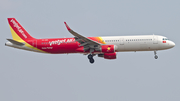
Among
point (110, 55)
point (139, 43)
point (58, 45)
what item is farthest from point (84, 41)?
point (139, 43)

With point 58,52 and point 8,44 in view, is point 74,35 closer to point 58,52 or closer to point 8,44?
point 58,52

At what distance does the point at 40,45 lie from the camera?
201 feet

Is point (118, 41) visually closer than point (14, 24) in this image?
Yes

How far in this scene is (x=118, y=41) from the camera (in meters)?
59.0

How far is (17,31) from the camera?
63688 mm

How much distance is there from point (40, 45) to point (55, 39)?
2921 mm

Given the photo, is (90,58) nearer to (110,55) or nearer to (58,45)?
(110,55)

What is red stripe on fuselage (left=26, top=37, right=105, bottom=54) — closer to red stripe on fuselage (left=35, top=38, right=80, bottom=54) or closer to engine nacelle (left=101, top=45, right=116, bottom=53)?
red stripe on fuselage (left=35, top=38, right=80, bottom=54)

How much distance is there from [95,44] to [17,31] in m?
15.6

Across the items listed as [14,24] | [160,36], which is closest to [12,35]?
[14,24]

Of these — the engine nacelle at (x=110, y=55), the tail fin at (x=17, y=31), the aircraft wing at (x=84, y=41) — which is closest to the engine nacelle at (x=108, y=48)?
the aircraft wing at (x=84, y=41)

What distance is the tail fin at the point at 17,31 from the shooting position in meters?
63.2

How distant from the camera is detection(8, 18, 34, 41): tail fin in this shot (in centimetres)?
6325

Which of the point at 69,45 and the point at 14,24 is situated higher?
the point at 14,24
